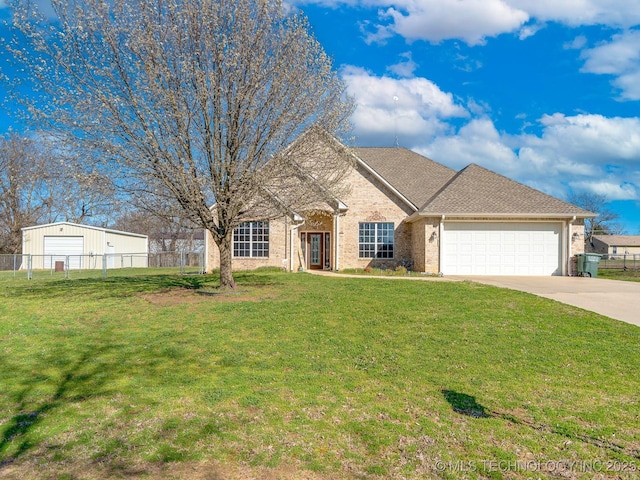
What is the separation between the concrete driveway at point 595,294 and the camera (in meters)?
9.52

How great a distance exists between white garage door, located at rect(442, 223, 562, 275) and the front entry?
19.9ft

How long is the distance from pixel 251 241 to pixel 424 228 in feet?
27.0

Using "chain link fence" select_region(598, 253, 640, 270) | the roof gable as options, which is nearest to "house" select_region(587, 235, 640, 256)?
"chain link fence" select_region(598, 253, 640, 270)

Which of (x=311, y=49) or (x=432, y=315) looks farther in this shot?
(x=311, y=49)

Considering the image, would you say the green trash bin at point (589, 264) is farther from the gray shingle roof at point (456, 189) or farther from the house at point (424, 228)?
the gray shingle roof at point (456, 189)

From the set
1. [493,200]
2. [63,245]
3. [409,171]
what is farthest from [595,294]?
[63,245]

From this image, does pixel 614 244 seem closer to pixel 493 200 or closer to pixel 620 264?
pixel 620 264

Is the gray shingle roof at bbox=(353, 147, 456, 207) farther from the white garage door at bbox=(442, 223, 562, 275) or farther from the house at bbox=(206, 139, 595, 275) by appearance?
the white garage door at bbox=(442, 223, 562, 275)

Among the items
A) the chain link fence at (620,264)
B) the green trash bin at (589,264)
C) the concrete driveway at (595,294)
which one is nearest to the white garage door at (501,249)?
the green trash bin at (589,264)

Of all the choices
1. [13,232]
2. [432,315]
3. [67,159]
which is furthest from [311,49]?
[13,232]

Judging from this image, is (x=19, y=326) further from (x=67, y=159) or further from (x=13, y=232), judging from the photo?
(x=13, y=232)

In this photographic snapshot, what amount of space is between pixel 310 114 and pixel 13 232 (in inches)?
1375

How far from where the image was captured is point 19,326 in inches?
327

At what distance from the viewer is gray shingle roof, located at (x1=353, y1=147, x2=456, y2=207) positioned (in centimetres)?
2159
